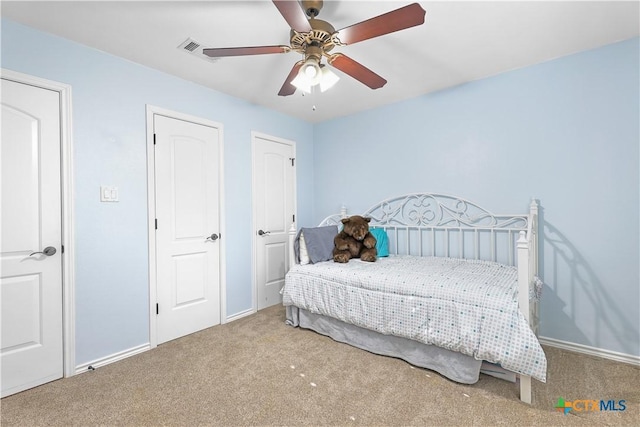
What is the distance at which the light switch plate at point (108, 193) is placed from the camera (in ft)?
7.25

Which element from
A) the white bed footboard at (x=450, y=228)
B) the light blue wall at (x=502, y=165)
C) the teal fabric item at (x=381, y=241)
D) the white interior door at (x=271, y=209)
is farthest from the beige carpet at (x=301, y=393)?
the white interior door at (x=271, y=209)

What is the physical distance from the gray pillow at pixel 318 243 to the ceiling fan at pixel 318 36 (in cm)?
146

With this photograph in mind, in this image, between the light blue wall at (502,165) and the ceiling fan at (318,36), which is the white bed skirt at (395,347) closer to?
the light blue wall at (502,165)

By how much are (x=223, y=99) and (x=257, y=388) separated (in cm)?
254

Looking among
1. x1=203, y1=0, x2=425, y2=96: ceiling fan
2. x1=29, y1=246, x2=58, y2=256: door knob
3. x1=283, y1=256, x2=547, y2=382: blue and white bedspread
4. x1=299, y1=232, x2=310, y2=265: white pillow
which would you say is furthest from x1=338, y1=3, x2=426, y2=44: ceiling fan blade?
x1=29, y1=246, x2=58, y2=256: door knob

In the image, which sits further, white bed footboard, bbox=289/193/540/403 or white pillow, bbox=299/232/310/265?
white pillow, bbox=299/232/310/265

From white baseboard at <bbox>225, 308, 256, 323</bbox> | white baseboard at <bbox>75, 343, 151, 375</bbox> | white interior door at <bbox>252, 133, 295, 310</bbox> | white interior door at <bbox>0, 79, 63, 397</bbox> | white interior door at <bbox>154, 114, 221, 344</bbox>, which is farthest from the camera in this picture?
white interior door at <bbox>252, 133, 295, 310</bbox>

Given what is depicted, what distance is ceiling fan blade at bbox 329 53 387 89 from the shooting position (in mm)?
1749

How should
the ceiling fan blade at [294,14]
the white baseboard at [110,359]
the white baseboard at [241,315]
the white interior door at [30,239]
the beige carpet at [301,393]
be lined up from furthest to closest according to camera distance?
the white baseboard at [241,315] → the white baseboard at [110,359] → the white interior door at [30,239] → the beige carpet at [301,393] → the ceiling fan blade at [294,14]

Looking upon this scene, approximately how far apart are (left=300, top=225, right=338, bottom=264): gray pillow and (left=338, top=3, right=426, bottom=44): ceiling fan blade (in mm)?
1727

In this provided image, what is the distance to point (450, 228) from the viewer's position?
2926mm

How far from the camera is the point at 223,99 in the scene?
Result: 300cm

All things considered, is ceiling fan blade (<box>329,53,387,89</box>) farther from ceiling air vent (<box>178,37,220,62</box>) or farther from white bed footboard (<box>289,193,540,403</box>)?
white bed footboard (<box>289,193,540,403</box>)

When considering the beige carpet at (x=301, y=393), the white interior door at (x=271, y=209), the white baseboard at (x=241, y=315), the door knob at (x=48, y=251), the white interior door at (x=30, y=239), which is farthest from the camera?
the white interior door at (x=271, y=209)
